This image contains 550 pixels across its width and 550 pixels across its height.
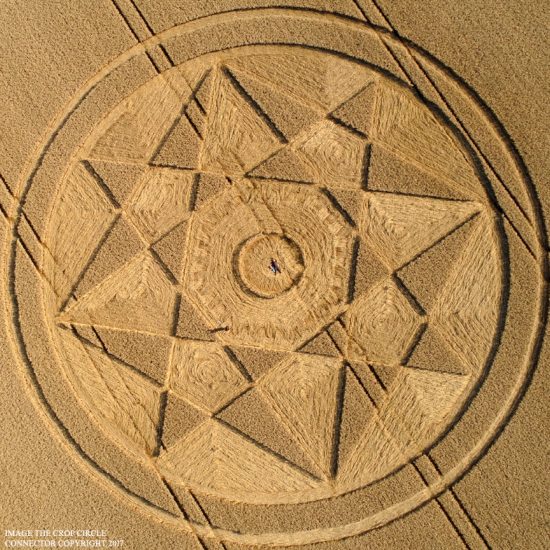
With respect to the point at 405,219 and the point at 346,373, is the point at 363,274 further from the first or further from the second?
the point at 346,373

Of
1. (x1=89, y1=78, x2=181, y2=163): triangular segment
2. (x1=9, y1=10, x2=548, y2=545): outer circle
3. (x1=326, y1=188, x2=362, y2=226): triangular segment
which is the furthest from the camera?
(x1=89, y1=78, x2=181, y2=163): triangular segment

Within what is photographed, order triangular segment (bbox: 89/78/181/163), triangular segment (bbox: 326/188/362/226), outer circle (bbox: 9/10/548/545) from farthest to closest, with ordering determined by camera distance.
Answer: triangular segment (bbox: 89/78/181/163), triangular segment (bbox: 326/188/362/226), outer circle (bbox: 9/10/548/545)

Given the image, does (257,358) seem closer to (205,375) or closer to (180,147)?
(205,375)

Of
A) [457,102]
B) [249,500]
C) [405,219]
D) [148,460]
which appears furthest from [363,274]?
[148,460]

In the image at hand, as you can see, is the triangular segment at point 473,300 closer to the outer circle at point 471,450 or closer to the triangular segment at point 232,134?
the outer circle at point 471,450

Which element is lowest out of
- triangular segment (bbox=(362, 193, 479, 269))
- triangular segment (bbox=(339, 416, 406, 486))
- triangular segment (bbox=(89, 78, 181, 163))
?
triangular segment (bbox=(339, 416, 406, 486))

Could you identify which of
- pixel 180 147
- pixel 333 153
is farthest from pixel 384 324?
pixel 180 147

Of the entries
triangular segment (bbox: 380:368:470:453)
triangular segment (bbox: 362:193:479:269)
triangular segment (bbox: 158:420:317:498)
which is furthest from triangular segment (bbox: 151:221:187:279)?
triangular segment (bbox: 380:368:470:453)

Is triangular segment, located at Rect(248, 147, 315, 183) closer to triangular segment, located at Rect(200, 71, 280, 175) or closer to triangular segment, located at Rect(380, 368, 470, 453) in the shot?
triangular segment, located at Rect(200, 71, 280, 175)
